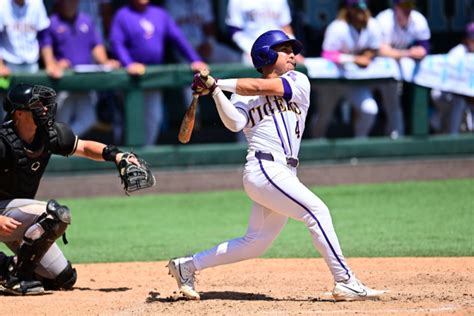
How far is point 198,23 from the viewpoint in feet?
38.6

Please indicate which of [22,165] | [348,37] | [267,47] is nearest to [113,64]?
[348,37]

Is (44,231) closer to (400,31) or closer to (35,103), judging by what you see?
(35,103)

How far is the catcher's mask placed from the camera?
5625mm

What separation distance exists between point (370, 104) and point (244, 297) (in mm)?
5039

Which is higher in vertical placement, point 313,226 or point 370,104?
point 313,226

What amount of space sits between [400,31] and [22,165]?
5.64 meters

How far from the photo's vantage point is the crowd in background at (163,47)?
9570 mm

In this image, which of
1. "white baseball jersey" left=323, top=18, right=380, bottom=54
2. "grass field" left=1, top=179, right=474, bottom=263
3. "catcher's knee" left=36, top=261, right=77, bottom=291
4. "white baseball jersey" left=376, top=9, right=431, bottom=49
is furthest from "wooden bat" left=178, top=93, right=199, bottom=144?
"white baseball jersey" left=376, top=9, right=431, bottom=49

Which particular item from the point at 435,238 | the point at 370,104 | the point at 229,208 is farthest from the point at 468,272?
the point at 370,104

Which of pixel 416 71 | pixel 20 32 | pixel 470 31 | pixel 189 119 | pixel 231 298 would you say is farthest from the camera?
pixel 470 31

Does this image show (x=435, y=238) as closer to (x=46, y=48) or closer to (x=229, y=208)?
(x=229, y=208)

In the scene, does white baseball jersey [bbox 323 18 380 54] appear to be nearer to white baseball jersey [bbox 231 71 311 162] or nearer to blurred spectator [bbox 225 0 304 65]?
blurred spectator [bbox 225 0 304 65]

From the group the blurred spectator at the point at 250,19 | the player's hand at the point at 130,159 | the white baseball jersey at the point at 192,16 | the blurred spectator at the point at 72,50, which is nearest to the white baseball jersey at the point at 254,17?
the blurred spectator at the point at 250,19

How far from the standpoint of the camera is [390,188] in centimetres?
983
